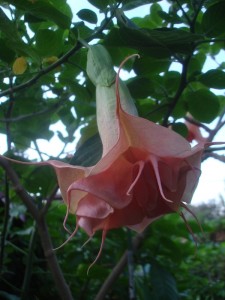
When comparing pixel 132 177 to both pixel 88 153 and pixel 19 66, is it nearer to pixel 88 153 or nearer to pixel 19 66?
pixel 88 153

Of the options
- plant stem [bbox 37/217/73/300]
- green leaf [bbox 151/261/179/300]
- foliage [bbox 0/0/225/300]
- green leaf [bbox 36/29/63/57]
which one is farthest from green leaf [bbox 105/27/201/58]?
green leaf [bbox 151/261/179/300]

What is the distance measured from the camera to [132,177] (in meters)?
0.41

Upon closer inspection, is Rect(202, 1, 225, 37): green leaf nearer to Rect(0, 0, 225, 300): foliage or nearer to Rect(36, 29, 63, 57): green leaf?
Rect(0, 0, 225, 300): foliage

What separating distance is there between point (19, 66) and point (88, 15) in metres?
0.13

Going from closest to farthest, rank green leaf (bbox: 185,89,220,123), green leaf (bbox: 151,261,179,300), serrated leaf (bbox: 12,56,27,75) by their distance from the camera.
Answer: serrated leaf (bbox: 12,56,27,75) < green leaf (bbox: 185,89,220,123) < green leaf (bbox: 151,261,179,300)

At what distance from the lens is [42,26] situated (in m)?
0.78

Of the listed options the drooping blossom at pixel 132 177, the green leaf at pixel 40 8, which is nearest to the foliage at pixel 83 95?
the green leaf at pixel 40 8

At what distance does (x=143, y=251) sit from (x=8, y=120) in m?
0.65

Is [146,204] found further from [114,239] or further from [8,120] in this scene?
[114,239]

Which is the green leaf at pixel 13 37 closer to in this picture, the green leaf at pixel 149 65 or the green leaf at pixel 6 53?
the green leaf at pixel 6 53

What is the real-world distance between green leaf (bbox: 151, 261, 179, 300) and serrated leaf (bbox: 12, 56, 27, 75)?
2.21 ft

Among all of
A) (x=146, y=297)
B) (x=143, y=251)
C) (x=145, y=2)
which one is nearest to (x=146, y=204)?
(x=145, y=2)

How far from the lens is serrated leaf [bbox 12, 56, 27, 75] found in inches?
25.1

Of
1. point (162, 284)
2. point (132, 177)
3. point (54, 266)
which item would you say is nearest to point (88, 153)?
point (132, 177)
